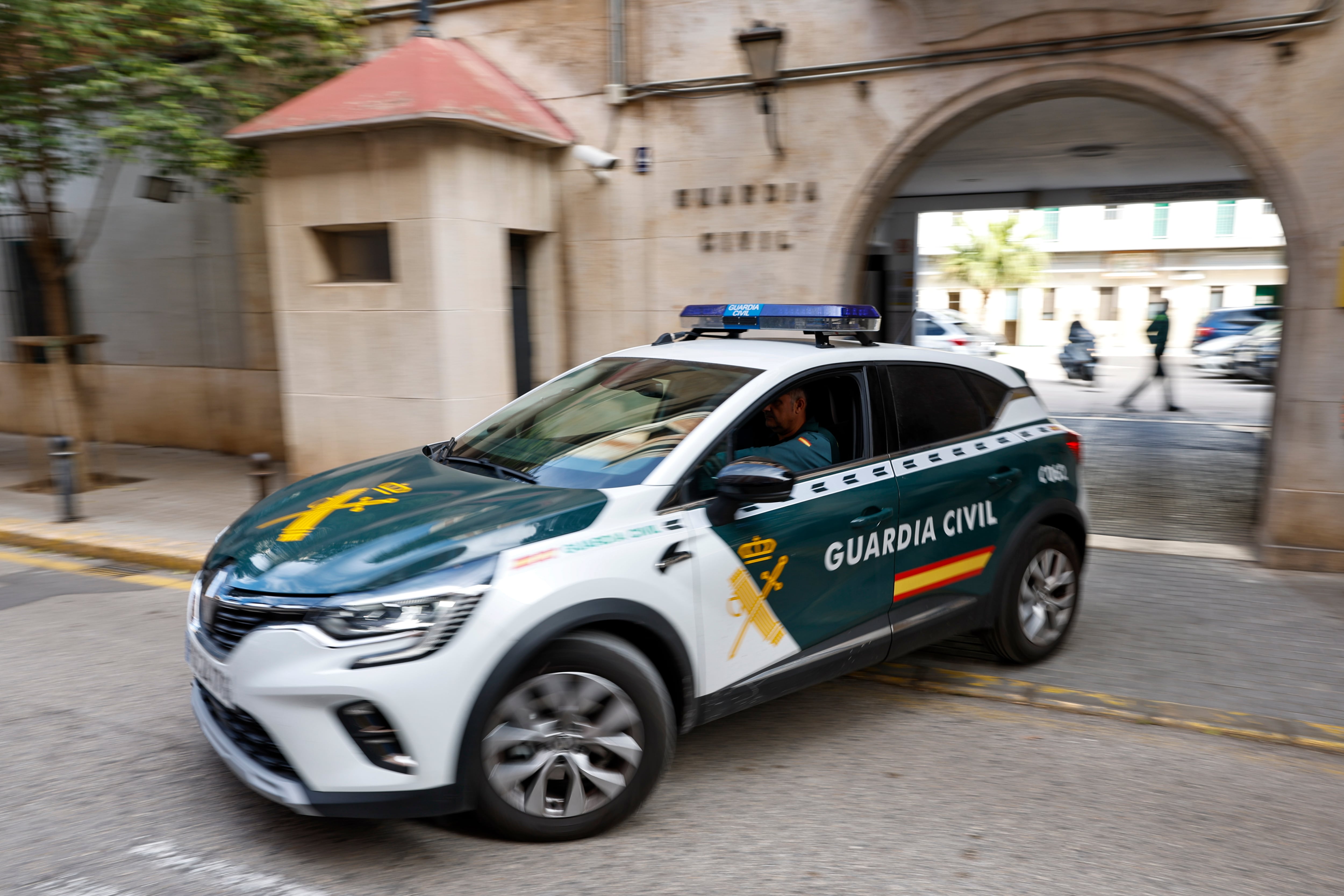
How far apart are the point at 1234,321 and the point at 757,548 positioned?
2581 cm

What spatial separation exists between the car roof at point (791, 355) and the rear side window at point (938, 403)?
0.06m

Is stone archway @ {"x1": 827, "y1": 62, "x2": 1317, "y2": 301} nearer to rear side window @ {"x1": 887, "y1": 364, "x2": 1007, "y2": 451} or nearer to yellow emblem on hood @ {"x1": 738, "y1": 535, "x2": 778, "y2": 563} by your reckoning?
rear side window @ {"x1": 887, "y1": 364, "x2": 1007, "y2": 451}

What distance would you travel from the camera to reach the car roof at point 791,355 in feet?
13.5

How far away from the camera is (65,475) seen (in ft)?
26.6

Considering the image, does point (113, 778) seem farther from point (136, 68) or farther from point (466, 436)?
point (136, 68)

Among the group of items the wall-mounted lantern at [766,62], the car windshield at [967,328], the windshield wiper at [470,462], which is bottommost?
the car windshield at [967,328]

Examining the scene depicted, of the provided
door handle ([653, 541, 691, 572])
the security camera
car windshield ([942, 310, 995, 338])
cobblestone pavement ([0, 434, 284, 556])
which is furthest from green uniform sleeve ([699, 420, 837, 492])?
car windshield ([942, 310, 995, 338])

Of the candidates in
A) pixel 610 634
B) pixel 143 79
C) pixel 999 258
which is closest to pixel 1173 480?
pixel 610 634

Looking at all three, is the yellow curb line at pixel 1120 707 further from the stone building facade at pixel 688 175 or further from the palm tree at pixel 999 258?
the palm tree at pixel 999 258

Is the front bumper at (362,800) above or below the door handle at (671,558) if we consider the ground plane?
below

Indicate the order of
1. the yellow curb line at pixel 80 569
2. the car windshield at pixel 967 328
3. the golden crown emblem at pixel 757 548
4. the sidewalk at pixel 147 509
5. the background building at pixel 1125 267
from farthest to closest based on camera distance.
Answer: the background building at pixel 1125 267 < the car windshield at pixel 967 328 < the sidewalk at pixel 147 509 < the yellow curb line at pixel 80 569 < the golden crown emblem at pixel 757 548

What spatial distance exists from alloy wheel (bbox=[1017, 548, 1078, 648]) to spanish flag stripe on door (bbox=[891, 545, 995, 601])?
1.29 feet

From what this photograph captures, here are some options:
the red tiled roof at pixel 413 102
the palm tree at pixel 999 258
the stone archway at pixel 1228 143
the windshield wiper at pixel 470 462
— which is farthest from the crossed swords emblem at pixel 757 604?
the palm tree at pixel 999 258

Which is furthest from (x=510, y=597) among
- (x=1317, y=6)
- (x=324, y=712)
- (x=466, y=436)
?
(x=1317, y=6)
